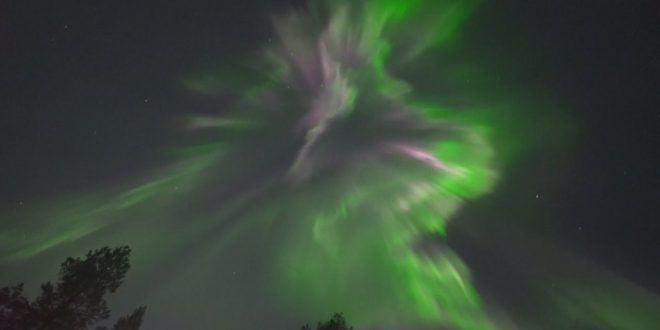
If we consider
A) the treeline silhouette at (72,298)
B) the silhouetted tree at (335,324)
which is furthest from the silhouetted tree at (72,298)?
the silhouetted tree at (335,324)

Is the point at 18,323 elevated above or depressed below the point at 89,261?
below

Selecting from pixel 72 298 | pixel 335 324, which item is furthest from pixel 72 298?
pixel 335 324

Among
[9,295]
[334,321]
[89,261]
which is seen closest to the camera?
[9,295]

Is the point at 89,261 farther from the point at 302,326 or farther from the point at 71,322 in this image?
the point at 302,326

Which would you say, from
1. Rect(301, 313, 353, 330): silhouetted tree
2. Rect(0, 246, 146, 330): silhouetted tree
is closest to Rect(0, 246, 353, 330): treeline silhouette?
Rect(0, 246, 146, 330): silhouetted tree

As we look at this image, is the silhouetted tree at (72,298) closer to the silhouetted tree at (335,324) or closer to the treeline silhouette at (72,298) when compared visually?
the treeline silhouette at (72,298)

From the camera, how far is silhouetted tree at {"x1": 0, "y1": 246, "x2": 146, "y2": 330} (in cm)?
1819

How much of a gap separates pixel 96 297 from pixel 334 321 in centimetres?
1622

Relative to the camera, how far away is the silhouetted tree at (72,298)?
59.7ft

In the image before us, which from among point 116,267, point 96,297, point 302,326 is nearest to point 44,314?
point 96,297

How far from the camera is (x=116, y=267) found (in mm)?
21891

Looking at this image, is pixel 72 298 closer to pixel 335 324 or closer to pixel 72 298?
pixel 72 298

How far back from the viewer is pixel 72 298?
65.4 ft

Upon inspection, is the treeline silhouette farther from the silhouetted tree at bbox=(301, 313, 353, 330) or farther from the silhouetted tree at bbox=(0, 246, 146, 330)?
the silhouetted tree at bbox=(301, 313, 353, 330)
